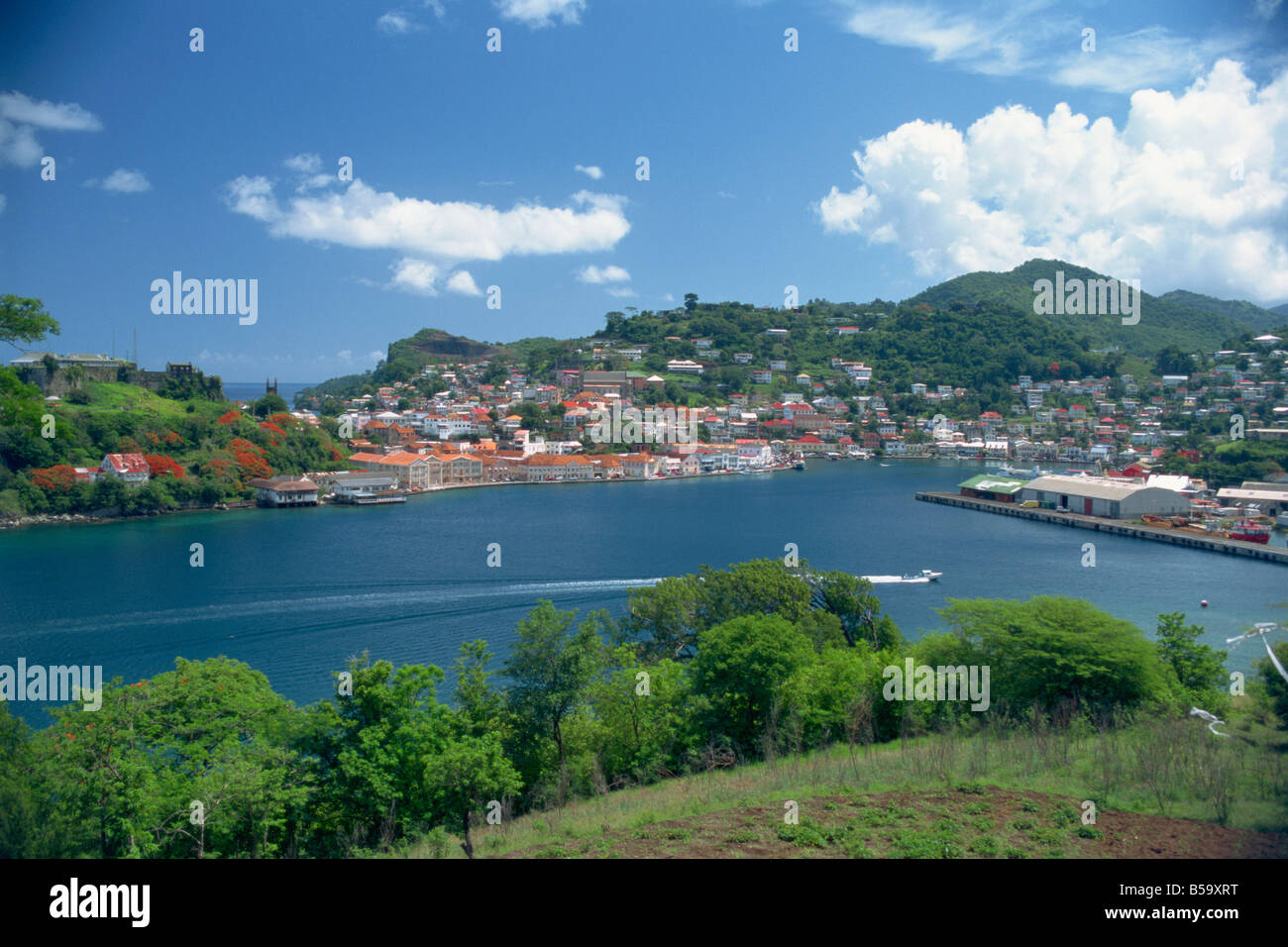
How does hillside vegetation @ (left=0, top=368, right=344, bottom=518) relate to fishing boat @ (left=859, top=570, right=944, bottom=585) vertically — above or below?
above

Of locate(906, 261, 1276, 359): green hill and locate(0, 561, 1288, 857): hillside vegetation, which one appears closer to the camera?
locate(0, 561, 1288, 857): hillside vegetation

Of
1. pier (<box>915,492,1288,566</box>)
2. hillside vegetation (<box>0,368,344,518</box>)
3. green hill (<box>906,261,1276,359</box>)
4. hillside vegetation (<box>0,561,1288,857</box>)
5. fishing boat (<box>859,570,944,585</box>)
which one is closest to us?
hillside vegetation (<box>0,561,1288,857</box>)

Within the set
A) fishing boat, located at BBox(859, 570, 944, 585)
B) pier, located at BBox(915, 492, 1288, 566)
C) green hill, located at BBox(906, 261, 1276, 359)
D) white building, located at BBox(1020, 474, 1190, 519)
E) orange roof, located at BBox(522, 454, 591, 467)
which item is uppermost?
green hill, located at BBox(906, 261, 1276, 359)

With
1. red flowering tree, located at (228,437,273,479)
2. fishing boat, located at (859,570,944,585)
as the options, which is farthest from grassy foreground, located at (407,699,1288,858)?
red flowering tree, located at (228,437,273,479)

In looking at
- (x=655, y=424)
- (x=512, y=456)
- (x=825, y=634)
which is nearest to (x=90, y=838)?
(x=825, y=634)

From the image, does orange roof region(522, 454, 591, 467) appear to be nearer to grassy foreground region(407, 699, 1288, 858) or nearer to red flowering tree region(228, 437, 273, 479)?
red flowering tree region(228, 437, 273, 479)
